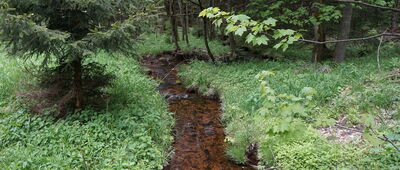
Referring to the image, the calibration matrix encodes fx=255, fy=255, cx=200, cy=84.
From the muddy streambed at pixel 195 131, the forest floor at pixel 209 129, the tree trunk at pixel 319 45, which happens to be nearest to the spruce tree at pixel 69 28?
the forest floor at pixel 209 129

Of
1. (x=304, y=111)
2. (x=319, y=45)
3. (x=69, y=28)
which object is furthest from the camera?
(x=319, y=45)

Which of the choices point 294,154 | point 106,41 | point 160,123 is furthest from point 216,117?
point 106,41

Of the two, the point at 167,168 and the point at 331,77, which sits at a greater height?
the point at 331,77

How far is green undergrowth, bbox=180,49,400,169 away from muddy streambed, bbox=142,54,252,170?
0.35m

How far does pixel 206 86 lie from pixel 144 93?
3116 millimetres

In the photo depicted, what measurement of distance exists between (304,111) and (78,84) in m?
5.43

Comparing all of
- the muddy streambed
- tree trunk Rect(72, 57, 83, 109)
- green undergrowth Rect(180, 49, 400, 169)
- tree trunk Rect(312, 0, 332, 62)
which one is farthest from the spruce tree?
tree trunk Rect(312, 0, 332, 62)

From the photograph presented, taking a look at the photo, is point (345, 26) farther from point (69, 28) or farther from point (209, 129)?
point (69, 28)

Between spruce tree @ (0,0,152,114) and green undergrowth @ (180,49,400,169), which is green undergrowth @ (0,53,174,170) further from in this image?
green undergrowth @ (180,49,400,169)

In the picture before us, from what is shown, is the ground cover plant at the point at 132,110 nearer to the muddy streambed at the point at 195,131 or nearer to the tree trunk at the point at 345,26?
the muddy streambed at the point at 195,131

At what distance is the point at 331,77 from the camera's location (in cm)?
805

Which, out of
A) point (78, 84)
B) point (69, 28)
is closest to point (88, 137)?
point (78, 84)

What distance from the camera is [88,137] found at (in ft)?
16.8

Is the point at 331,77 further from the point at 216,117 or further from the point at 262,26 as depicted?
the point at 262,26
